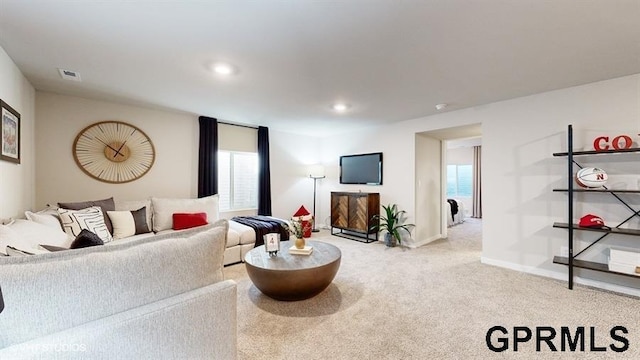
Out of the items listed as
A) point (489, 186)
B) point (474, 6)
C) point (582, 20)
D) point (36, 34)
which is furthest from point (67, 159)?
point (489, 186)

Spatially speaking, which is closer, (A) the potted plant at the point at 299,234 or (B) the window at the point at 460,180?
(A) the potted plant at the point at 299,234

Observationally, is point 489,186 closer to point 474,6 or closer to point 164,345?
point 474,6

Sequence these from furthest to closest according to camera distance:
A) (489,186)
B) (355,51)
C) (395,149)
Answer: (395,149)
(489,186)
(355,51)

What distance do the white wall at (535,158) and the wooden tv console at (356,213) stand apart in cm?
175

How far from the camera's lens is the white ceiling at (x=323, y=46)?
5.34ft

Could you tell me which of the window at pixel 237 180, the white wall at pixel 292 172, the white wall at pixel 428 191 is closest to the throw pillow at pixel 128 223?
the window at pixel 237 180

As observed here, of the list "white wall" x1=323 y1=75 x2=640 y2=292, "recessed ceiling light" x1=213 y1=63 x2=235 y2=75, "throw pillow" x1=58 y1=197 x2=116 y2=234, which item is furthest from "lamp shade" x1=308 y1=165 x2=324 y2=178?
"throw pillow" x1=58 y1=197 x2=116 y2=234

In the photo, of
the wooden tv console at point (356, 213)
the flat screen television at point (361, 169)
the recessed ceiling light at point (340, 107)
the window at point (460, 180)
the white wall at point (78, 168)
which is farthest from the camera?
the window at point (460, 180)

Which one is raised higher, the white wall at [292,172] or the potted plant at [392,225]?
the white wall at [292,172]

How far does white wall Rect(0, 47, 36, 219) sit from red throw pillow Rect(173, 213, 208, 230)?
1419mm

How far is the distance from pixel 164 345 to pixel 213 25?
73.0 inches

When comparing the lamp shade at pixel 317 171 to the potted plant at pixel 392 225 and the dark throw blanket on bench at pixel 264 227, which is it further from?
the dark throw blanket on bench at pixel 264 227

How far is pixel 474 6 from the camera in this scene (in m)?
1.59

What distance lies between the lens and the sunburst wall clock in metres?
3.44
